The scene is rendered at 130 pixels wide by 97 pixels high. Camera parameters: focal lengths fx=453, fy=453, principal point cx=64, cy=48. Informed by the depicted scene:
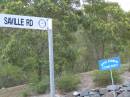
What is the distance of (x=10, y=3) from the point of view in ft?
85.7

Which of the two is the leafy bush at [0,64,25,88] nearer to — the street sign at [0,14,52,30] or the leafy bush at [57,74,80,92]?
the leafy bush at [57,74,80,92]

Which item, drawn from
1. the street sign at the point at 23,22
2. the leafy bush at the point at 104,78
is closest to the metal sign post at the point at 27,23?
the street sign at the point at 23,22

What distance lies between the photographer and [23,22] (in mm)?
13539

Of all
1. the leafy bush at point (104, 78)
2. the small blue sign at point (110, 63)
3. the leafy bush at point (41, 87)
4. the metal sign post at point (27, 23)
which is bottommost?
the leafy bush at point (41, 87)

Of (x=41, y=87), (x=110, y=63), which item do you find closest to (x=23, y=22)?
(x=110, y=63)

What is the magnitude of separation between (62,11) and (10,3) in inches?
123

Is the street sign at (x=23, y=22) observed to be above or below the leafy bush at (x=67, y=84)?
above

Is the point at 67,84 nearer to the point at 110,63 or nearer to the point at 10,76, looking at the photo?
the point at 110,63

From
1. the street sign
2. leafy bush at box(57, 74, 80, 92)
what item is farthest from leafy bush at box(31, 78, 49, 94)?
the street sign

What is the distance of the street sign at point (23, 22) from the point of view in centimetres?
1302

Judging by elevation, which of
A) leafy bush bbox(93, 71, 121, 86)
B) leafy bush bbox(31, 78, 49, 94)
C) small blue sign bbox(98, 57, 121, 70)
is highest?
small blue sign bbox(98, 57, 121, 70)

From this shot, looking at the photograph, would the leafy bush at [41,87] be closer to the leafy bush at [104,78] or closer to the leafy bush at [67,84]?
the leafy bush at [67,84]

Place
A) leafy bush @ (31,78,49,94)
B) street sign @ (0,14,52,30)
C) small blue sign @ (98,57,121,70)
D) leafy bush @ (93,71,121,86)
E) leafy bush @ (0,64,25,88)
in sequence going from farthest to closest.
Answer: leafy bush @ (0,64,25,88) < leafy bush @ (31,78,49,94) < leafy bush @ (93,71,121,86) < small blue sign @ (98,57,121,70) < street sign @ (0,14,52,30)

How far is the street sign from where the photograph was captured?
13016mm
